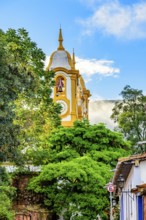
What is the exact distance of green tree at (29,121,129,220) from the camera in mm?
35938

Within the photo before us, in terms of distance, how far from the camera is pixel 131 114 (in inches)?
2270

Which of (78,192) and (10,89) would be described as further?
(78,192)

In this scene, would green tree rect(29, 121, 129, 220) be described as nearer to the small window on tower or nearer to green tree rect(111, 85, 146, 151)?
green tree rect(111, 85, 146, 151)

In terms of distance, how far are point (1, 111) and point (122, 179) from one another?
5.61 meters

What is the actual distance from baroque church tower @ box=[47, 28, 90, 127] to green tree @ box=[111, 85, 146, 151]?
16.0 feet

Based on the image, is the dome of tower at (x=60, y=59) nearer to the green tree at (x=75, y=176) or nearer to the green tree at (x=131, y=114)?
the green tree at (x=131, y=114)

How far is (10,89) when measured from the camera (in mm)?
21438

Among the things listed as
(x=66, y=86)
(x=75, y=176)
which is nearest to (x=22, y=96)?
(x=75, y=176)

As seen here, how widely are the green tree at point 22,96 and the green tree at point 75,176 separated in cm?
157

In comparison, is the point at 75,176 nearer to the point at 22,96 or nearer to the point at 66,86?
the point at 22,96

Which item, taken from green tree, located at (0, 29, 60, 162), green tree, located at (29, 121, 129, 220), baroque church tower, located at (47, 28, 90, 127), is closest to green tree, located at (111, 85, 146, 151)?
baroque church tower, located at (47, 28, 90, 127)

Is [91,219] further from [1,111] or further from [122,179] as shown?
[1,111]

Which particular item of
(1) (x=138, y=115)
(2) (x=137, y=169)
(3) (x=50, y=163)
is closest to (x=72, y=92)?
(1) (x=138, y=115)

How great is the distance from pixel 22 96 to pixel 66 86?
2614cm
